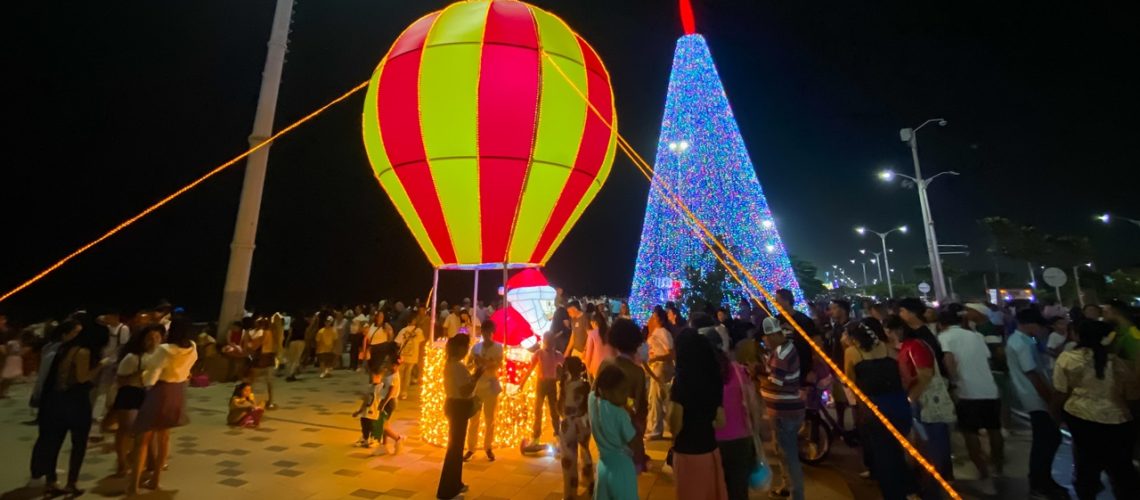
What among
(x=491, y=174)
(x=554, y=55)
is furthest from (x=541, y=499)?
(x=554, y=55)

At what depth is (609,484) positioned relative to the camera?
3146 millimetres

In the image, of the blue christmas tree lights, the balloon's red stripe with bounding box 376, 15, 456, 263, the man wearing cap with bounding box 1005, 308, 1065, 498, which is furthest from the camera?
the blue christmas tree lights

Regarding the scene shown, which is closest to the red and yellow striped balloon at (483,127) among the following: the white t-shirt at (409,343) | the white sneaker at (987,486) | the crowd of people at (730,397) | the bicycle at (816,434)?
the crowd of people at (730,397)

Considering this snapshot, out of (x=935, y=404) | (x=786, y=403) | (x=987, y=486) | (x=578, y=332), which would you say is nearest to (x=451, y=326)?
(x=578, y=332)

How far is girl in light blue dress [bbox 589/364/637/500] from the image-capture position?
3.12 metres

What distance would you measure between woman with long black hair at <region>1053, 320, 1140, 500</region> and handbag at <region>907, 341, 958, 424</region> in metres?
0.81

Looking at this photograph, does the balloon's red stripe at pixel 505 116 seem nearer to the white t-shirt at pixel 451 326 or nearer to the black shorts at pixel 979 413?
the white t-shirt at pixel 451 326

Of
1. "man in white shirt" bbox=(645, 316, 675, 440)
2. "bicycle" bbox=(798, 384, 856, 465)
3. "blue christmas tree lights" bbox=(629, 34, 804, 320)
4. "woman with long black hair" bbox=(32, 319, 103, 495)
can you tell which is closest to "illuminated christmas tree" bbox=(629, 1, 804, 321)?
"blue christmas tree lights" bbox=(629, 34, 804, 320)

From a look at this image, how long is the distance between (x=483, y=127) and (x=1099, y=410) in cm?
622

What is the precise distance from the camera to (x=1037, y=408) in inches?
179

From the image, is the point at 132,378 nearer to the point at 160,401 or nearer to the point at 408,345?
the point at 160,401

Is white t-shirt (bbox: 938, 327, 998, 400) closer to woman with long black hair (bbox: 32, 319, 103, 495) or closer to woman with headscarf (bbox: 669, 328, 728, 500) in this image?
woman with headscarf (bbox: 669, 328, 728, 500)

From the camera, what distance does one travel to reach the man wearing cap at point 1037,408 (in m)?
4.42

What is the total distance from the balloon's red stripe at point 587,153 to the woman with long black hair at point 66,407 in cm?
467
